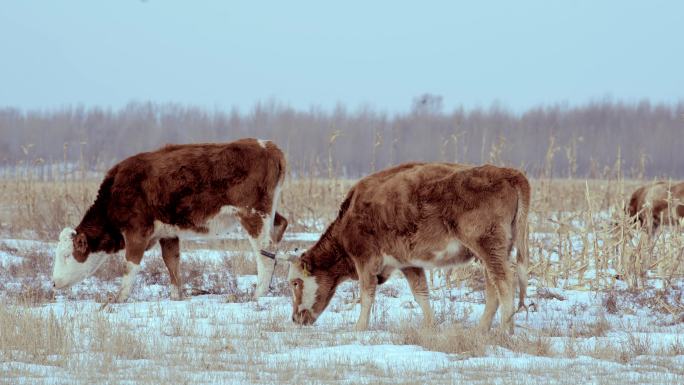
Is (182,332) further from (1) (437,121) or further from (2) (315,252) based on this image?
(1) (437,121)

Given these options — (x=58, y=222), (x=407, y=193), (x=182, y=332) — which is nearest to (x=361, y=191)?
(x=407, y=193)

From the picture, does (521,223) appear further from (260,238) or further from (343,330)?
(260,238)

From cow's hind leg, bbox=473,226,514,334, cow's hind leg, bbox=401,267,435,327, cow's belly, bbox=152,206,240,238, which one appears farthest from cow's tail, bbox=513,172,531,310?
cow's belly, bbox=152,206,240,238

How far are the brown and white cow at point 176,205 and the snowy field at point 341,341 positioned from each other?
486mm

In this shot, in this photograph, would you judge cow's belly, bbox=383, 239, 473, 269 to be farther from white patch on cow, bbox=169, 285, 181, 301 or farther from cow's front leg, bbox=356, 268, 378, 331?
white patch on cow, bbox=169, 285, 181, 301


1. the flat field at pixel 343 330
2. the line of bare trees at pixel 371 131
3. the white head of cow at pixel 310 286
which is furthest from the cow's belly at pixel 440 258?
the line of bare trees at pixel 371 131

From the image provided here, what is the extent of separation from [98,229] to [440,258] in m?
4.90

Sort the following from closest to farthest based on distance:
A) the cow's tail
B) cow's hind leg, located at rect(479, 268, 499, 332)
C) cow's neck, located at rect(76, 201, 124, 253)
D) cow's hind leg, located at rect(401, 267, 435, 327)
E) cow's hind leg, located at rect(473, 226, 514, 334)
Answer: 1. cow's hind leg, located at rect(473, 226, 514, 334)
2. the cow's tail
3. cow's hind leg, located at rect(479, 268, 499, 332)
4. cow's hind leg, located at rect(401, 267, 435, 327)
5. cow's neck, located at rect(76, 201, 124, 253)

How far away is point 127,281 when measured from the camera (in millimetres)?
11828

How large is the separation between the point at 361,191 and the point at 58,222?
35.1 ft

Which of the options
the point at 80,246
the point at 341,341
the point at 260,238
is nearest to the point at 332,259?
the point at 341,341

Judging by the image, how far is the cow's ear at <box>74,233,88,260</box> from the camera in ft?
39.8

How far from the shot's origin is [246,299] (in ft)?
→ 38.8

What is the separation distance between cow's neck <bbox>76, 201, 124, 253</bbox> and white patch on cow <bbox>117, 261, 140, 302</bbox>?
0.51 m
